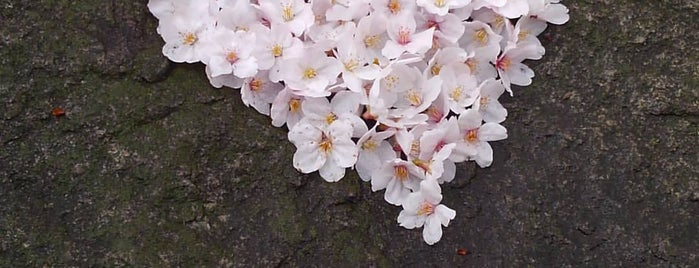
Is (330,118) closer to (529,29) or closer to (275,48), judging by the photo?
(275,48)

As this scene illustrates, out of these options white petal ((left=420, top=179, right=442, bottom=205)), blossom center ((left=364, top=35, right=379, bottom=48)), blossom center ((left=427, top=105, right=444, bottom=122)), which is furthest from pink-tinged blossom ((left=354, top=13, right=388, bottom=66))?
white petal ((left=420, top=179, right=442, bottom=205))

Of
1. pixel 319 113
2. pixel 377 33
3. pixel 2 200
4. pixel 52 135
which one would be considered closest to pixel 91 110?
pixel 52 135

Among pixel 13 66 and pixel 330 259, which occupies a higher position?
pixel 13 66

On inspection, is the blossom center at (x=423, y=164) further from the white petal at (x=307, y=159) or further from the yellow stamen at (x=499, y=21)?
the yellow stamen at (x=499, y=21)

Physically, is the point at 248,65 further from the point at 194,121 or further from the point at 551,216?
the point at 551,216

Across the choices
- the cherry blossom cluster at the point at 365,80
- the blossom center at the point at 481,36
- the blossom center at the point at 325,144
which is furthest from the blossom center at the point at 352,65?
the blossom center at the point at 481,36

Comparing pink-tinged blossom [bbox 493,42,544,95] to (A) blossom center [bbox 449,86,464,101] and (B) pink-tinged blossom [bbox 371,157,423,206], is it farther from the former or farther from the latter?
(B) pink-tinged blossom [bbox 371,157,423,206]
